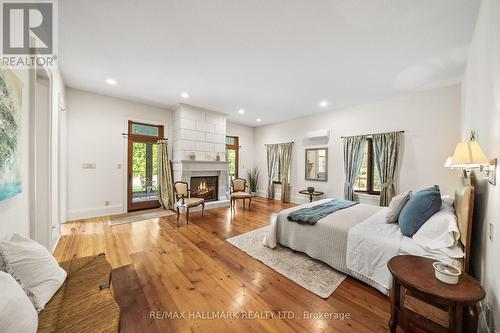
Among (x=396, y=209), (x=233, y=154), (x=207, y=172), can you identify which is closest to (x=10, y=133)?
(x=396, y=209)

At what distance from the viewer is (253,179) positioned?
7055 millimetres

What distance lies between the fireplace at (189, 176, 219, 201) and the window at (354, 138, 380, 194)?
12.6 ft

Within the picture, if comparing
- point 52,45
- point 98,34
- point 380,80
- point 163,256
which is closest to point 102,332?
point 163,256

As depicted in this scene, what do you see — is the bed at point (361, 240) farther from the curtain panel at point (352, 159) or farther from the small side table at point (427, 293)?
the curtain panel at point (352, 159)

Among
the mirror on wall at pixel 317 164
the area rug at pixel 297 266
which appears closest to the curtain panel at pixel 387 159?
the mirror on wall at pixel 317 164

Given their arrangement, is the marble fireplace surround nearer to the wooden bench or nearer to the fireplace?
the fireplace

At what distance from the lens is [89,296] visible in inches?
46.8

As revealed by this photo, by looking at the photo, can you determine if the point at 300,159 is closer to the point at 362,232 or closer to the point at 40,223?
the point at 362,232

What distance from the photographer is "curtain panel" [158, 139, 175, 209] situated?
4879mm

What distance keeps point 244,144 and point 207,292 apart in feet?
18.6

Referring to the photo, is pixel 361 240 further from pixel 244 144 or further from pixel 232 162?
pixel 244 144

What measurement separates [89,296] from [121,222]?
3.07m

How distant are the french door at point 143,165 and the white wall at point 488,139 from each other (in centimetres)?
555

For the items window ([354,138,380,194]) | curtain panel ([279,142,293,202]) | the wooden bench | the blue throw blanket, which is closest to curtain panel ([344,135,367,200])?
window ([354,138,380,194])
